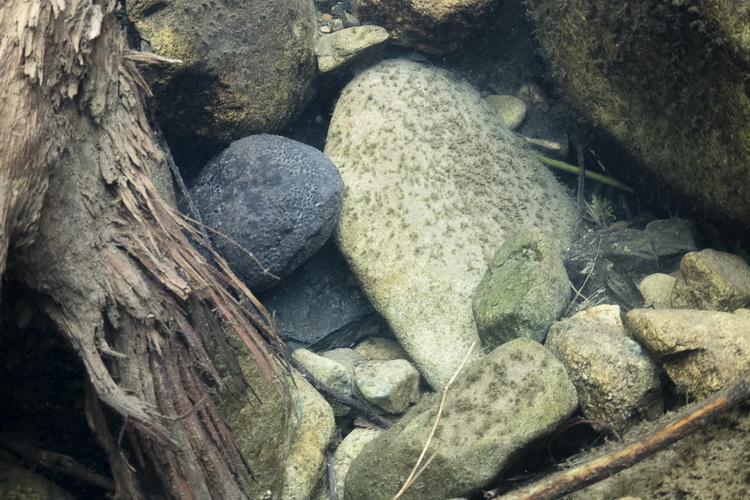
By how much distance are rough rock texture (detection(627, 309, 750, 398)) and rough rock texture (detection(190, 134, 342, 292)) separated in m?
1.89

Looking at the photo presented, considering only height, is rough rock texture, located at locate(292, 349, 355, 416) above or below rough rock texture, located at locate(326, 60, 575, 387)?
below

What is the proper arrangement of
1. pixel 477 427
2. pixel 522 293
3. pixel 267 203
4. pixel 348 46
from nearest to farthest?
pixel 477 427
pixel 522 293
pixel 267 203
pixel 348 46

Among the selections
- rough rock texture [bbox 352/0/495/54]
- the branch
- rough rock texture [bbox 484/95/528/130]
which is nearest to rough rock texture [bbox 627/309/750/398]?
the branch

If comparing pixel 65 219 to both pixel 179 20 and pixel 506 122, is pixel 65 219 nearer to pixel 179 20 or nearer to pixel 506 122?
pixel 179 20

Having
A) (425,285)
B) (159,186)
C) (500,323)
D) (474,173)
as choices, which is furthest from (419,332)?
(159,186)

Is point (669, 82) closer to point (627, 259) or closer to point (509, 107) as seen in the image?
point (627, 259)

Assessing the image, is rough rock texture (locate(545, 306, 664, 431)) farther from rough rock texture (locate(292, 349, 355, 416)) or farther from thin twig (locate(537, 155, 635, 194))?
thin twig (locate(537, 155, 635, 194))

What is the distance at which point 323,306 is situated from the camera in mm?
3654

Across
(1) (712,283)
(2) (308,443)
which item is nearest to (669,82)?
(1) (712,283)

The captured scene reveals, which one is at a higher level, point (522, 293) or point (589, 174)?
point (589, 174)

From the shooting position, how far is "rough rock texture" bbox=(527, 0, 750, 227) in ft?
7.81

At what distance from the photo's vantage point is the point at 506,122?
433 cm

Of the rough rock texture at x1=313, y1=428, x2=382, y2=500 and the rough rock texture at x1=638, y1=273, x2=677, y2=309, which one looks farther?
the rough rock texture at x1=638, y1=273, x2=677, y2=309

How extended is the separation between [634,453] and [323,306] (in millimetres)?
2235
